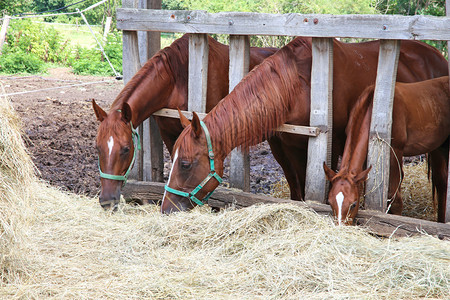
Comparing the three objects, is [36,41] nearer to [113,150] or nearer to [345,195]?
[113,150]

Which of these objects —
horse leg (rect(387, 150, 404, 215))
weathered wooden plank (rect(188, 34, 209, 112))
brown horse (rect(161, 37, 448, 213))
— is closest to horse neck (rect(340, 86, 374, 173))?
horse leg (rect(387, 150, 404, 215))

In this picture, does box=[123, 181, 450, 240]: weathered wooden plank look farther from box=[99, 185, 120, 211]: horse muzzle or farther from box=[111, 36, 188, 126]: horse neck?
box=[111, 36, 188, 126]: horse neck

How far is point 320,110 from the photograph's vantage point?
3.99 metres

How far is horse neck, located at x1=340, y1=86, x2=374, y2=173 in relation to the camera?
12.2 ft

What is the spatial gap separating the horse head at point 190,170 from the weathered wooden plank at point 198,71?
0.66 m

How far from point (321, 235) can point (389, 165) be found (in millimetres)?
970

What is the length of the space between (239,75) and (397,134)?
1382 millimetres

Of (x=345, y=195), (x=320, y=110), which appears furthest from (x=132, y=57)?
(x=345, y=195)

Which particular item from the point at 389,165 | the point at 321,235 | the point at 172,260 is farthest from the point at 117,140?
the point at 389,165

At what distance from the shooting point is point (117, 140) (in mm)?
4141

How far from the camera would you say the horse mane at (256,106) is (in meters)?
3.92

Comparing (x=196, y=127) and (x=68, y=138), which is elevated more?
(x=196, y=127)

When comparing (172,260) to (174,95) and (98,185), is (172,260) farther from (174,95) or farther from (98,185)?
(98,185)

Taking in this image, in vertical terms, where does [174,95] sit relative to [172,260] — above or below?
above
